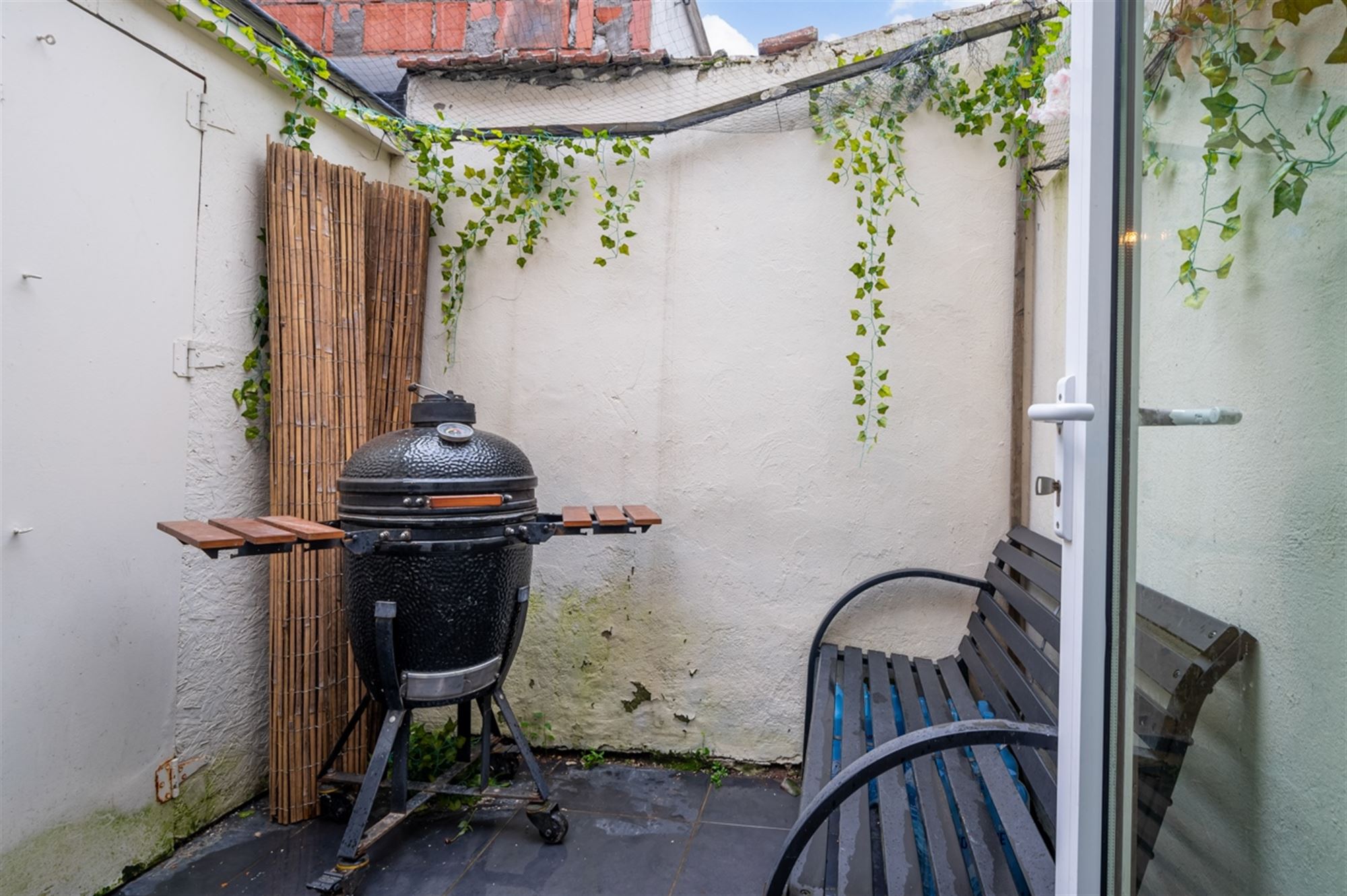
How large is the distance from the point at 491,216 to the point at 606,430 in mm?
1084

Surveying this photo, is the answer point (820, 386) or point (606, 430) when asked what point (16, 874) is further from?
point (820, 386)

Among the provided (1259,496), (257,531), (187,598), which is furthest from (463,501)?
(1259,496)

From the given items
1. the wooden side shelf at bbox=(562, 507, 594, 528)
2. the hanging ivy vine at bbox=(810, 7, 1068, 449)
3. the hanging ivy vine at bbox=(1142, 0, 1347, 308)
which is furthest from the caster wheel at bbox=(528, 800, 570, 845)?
the hanging ivy vine at bbox=(1142, 0, 1347, 308)

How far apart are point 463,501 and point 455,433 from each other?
0.76 feet

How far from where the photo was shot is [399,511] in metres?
2.16

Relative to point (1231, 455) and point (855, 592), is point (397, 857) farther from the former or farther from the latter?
point (1231, 455)

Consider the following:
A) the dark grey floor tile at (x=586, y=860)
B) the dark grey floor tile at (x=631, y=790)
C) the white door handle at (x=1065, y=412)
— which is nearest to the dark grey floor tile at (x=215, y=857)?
the dark grey floor tile at (x=586, y=860)

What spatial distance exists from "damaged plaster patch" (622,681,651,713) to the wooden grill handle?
3.95ft

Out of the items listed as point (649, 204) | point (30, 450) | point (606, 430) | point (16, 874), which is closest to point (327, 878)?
point (16, 874)

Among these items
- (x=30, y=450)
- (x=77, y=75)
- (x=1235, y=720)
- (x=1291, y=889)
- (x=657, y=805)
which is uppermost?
(x=77, y=75)

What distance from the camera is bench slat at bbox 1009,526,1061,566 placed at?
2.16 meters

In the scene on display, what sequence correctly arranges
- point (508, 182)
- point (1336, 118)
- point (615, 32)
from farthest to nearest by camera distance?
point (615, 32)
point (508, 182)
point (1336, 118)

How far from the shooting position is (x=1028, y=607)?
2.13 metres

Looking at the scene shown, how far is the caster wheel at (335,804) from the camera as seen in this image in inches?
99.3
